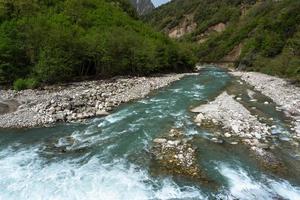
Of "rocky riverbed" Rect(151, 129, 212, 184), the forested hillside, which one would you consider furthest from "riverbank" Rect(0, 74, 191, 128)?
the forested hillside

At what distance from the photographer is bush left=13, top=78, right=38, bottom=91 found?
36312mm

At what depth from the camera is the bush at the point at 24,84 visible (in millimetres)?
36312

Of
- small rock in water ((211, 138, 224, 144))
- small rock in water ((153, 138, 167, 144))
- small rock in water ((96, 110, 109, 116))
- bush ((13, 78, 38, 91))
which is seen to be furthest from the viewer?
bush ((13, 78, 38, 91))

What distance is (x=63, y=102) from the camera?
2695 centimetres

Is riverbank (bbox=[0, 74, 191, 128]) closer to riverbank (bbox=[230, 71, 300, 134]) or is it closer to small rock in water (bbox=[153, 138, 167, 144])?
small rock in water (bbox=[153, 138, 167, 144])

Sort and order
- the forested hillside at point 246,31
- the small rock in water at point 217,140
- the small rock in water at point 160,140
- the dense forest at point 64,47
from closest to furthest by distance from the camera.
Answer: the small rock in water at point 160,140, the small rock in water at point 217,140, the dense forest at point 64,47, the forested hillside at point 246,31

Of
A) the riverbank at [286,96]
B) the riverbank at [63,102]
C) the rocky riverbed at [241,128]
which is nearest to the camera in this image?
the rocky riverbed at [241,128]

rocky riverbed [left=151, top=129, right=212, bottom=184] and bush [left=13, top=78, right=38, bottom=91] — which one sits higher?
bush [left=13, top=78, right=38, bottom=91]

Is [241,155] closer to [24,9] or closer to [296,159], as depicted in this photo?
[296,159]

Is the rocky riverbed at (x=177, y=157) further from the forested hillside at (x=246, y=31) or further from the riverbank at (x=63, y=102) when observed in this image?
the forested hillside at (x=246, y=31)

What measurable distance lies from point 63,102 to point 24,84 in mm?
12398

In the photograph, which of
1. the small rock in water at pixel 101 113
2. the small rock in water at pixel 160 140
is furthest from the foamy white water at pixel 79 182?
the small rock in water at pixel 101 113

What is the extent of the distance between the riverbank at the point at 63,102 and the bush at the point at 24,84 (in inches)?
40.4

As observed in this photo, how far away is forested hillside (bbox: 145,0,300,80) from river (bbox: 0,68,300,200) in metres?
31.8
